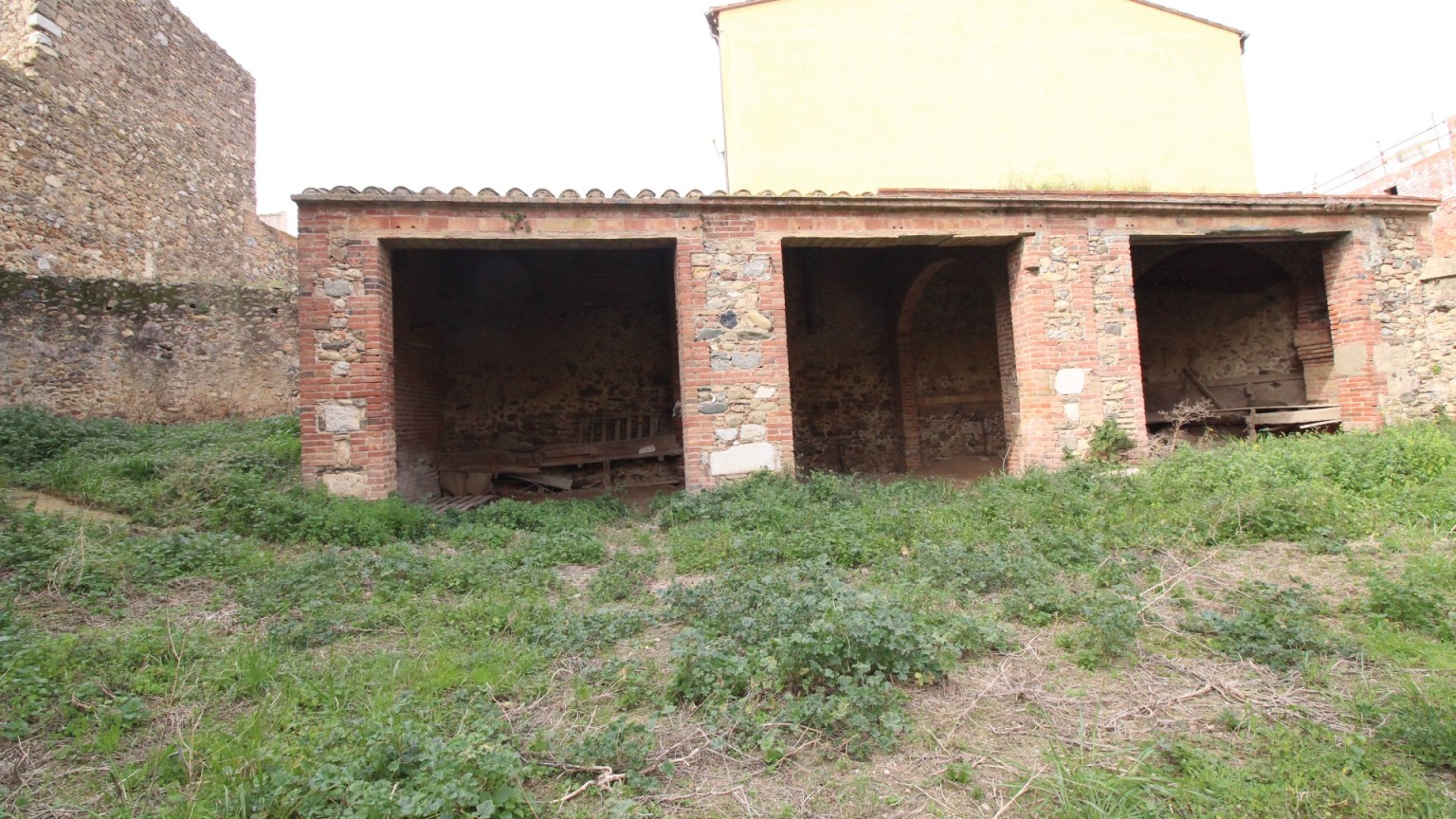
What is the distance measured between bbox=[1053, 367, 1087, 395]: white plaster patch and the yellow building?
4.17 metres

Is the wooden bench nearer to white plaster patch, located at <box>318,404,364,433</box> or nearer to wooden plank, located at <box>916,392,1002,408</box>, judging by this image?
white plaster patch, located at <box>318,404,364,433</box>

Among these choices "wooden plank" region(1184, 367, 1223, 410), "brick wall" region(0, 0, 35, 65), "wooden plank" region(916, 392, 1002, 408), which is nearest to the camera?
"brick wall" region(0, 0, 35, 65)

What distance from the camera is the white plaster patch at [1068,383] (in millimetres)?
7742

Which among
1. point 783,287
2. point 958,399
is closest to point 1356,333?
point 958,399

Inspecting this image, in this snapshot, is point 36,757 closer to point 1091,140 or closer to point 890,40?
point 890,40

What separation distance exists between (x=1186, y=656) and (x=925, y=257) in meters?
7.72

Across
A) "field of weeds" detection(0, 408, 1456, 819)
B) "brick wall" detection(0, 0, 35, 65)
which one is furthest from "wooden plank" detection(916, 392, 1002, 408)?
"brick wall" detection(0, 0, 35, 65)

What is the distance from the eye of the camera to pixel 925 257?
1001cm

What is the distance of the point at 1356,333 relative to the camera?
27.7ft

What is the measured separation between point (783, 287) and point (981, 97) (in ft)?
20.3

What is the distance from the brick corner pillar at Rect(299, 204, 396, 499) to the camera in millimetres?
6488

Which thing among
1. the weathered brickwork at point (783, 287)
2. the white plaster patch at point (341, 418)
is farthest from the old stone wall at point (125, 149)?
the white plaster patch at point (341, 418)

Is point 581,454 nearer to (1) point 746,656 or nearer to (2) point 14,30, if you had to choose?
(1) point 746,656

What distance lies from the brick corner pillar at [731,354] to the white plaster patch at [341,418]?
3379 millimetres
